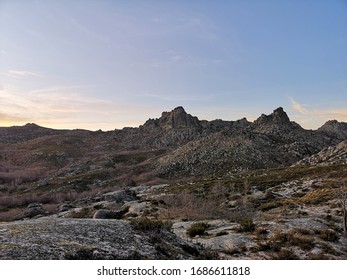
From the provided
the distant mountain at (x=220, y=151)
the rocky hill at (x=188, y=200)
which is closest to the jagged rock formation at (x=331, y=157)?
the rocky hill at (x=188, y=200)

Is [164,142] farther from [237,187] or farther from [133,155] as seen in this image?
[237,187]

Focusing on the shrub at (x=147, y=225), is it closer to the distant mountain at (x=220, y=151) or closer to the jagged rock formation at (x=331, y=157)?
the jagged rock formation at (x=331, y=157)

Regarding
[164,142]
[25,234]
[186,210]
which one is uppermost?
[164,142]

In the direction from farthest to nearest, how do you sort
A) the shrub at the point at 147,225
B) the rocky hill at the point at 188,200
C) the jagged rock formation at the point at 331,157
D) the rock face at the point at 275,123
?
the rock face at the point at 275,123
the jagged rock formation at the point at 331,157
the shrub at the point at 147,225
the rocky hill at the point at 188,200

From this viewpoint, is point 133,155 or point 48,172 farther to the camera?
point 133,155

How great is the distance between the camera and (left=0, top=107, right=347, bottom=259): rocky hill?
11.9 meters

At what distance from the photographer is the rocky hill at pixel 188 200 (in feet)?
38.9

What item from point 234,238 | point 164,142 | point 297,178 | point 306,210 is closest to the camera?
point 234,238

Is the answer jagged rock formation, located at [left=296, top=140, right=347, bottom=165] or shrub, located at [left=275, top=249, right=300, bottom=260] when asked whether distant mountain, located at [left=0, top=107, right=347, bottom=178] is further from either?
shrub, located at [left=275, top=249, right=300, bottom=260]

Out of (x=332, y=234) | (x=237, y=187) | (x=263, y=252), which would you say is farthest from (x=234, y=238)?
(x=237, y=187)

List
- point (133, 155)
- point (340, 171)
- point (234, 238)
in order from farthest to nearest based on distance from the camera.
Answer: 1. point (133, 155)
2. point (340, 171)
3. point (234, 238)

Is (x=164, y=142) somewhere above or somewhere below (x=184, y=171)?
above

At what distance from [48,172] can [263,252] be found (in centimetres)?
11860
